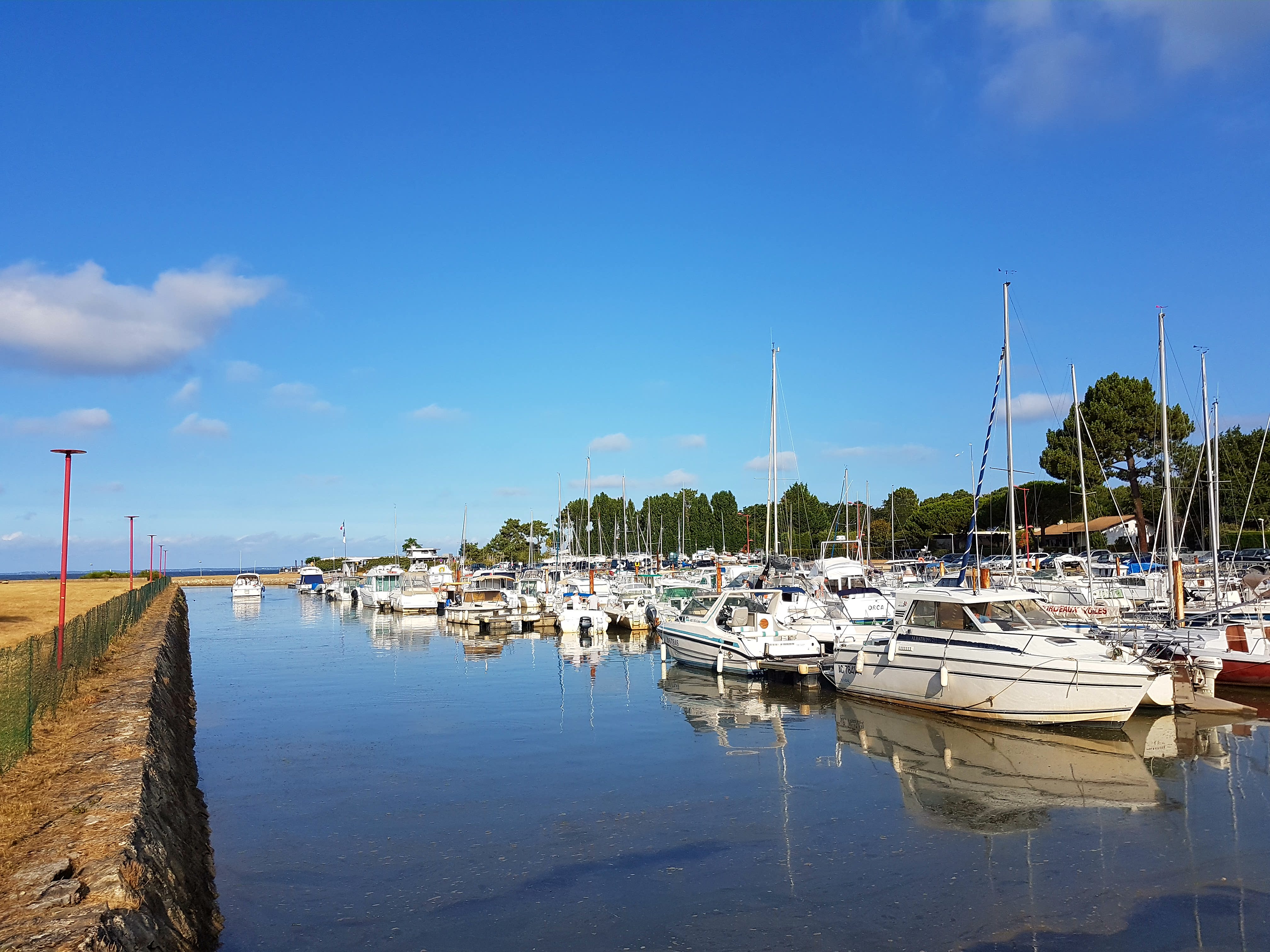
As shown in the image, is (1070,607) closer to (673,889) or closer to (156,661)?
(673,889)

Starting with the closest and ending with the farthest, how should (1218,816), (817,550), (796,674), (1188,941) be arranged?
(1188,941)
(1218,816)
(796,674)
(817,550)

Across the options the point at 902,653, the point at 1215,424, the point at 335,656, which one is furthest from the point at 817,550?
the point at 902,653

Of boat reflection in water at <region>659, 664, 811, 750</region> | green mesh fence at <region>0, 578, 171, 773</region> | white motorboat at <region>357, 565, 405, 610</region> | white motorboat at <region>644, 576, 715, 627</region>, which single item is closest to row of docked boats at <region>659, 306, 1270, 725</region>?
boat reflection in water at <region>659, 664, 811, 750</region>

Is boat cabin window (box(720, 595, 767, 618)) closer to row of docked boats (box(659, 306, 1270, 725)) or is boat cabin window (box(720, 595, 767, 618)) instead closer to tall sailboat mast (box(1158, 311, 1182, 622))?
row of docked boats (box(659, 306, 1270, 725))

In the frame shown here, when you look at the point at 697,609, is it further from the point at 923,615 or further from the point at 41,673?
the point at 41,673

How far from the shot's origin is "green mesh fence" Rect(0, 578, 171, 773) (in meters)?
12.3

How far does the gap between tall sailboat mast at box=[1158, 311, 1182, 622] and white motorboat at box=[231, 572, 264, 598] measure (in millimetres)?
81882

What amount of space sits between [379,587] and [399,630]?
21433 mm

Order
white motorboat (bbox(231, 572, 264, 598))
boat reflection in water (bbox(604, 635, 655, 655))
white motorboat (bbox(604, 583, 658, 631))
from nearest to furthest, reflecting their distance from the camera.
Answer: boat reflection in water (bbox(604, 635, 655, 655)) → white motorboat (bbox(604, 583, 658, 631)) → white motorboat (bbox(231, 572, 264, 598))

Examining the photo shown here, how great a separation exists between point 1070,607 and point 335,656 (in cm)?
2992

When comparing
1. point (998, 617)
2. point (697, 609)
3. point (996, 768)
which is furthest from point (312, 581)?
point (996, 768)

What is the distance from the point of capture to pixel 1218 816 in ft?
46.6

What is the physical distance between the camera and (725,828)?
46.0ft

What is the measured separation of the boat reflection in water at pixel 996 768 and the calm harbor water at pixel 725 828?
0.08 metres
